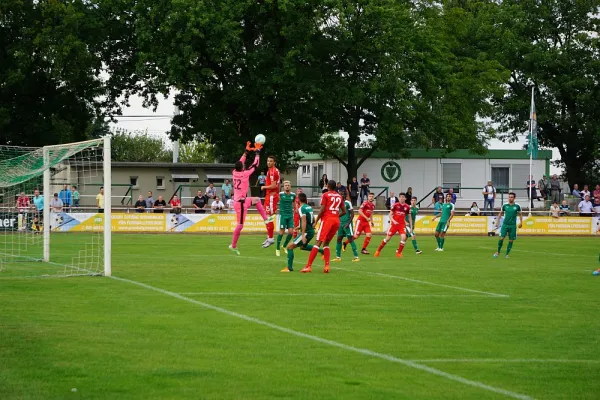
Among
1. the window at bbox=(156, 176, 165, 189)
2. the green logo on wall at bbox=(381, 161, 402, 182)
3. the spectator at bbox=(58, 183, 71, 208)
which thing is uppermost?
the green logo on wall at bbox=(381, 161, 402, 182)

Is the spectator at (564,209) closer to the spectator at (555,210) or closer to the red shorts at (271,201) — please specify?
the spectator at (555,210)

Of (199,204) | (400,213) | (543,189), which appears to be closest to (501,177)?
(543,189)

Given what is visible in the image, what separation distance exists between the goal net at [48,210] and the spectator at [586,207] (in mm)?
24974

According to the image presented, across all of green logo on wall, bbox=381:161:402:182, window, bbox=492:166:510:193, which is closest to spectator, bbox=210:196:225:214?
green logo on wall, bbox=381:161:402:182

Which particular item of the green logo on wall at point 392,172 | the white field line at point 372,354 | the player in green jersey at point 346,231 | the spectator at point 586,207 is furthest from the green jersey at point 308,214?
the green logo on wall at point 392,172

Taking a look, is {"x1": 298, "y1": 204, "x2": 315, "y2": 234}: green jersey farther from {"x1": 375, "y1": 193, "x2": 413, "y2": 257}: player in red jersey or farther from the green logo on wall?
the green logo on wall

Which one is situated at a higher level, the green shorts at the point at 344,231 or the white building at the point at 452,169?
the white building at the point at 452,169

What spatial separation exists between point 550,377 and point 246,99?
4359cm

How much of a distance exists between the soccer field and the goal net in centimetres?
164

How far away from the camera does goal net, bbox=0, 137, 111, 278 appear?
20.3 m

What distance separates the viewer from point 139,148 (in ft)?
390

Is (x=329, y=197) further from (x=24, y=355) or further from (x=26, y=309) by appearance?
(x=24, y=355)

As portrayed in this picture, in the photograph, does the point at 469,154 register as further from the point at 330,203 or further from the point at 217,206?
the point at 330,203

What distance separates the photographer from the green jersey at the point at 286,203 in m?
25.5
